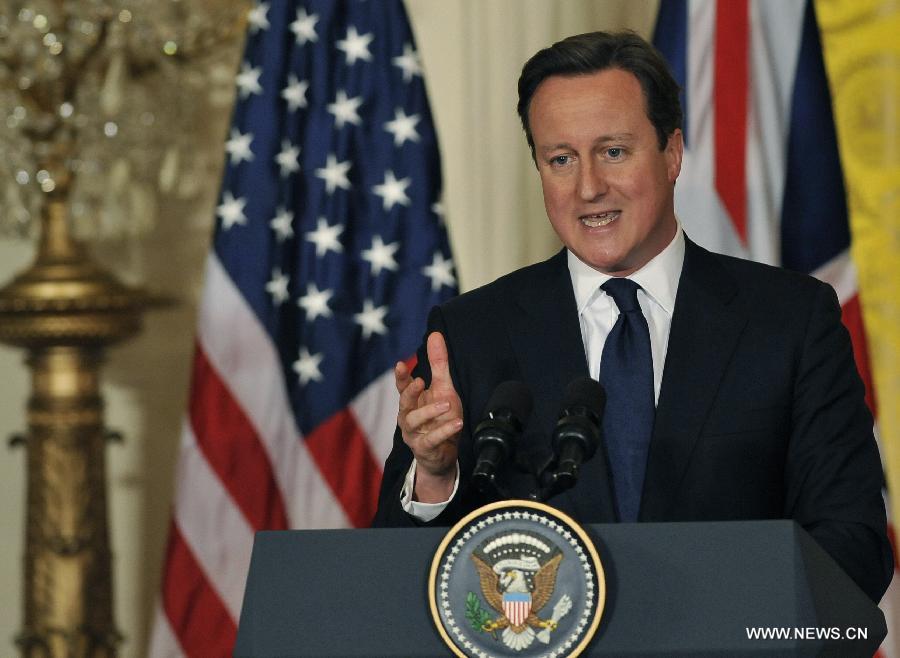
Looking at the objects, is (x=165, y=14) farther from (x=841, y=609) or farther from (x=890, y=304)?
(x=841, y=609)

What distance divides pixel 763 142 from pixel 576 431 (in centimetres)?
253

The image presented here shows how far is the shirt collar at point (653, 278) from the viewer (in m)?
2.19

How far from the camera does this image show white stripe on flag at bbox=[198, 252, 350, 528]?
158 inches

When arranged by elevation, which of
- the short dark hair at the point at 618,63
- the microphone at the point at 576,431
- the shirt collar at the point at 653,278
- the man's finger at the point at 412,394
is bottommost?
the microphone at the point at 576,431

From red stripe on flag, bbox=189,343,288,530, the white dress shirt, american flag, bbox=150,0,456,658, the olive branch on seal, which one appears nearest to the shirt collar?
the white dress shirt

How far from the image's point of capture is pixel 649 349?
6.93ft

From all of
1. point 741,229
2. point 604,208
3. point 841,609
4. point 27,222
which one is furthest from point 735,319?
point 27,222

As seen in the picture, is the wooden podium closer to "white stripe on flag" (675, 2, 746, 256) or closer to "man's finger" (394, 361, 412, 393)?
"man's finger" (394, 361, 412, 393)

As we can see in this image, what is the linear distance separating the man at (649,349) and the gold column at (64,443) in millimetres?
1929

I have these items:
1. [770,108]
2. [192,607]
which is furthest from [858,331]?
[192,607]

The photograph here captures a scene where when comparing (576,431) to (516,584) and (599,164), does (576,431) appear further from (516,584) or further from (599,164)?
(599,164)

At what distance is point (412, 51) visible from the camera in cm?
411

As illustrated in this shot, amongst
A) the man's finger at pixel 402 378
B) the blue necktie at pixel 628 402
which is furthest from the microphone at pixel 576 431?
the blue necktie at pixel 628 402

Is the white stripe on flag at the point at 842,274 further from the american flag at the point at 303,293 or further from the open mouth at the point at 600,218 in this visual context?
the open mouth at the point at 600,218
